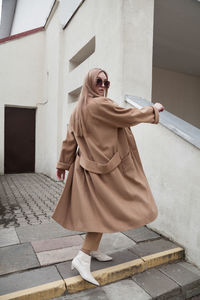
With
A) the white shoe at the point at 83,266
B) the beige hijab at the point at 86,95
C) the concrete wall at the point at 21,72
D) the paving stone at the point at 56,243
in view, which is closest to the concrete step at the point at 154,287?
the white shoe at the point at 83,266

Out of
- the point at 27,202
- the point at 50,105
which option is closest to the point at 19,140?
the point at 50,105

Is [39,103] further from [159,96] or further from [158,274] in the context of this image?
[158,274]

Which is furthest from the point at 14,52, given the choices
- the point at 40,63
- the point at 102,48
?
the point at 102,48

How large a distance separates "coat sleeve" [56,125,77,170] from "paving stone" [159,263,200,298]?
1.51 meters

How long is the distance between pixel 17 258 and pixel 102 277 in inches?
37.0

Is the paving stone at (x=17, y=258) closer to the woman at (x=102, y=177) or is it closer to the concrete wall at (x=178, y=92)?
the woman at (x=102, y=177)

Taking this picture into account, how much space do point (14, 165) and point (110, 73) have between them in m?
6.35

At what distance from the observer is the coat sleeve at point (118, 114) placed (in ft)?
6.56

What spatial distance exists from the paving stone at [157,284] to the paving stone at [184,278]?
64 mm

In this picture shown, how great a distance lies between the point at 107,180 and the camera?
210 centimetres

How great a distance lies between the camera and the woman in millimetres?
2021

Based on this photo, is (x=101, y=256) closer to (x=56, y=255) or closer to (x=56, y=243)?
(x=56, y=255)

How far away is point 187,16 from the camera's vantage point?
512 cm

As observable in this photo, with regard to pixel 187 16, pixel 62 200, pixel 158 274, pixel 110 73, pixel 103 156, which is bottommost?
pixel 158 274
